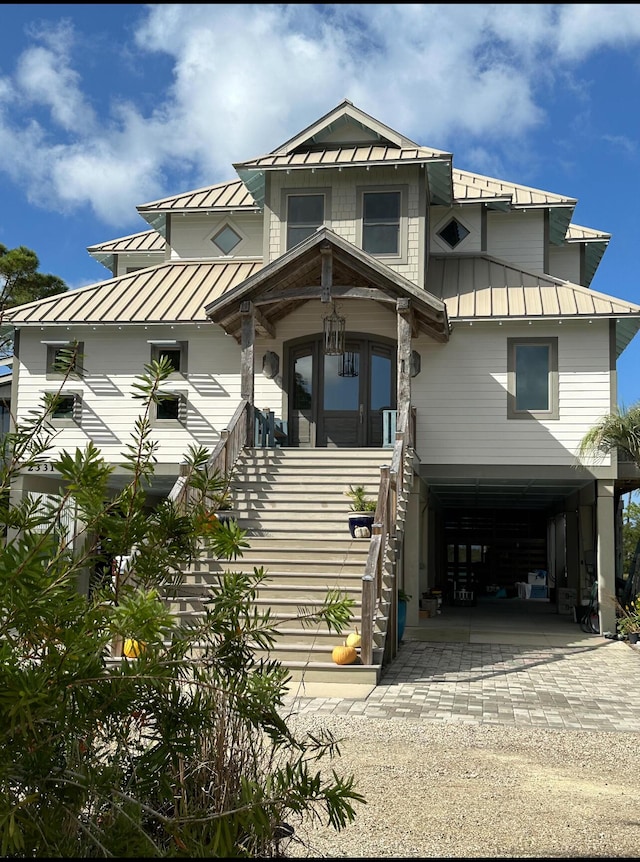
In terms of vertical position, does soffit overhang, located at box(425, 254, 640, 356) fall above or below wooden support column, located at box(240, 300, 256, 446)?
above

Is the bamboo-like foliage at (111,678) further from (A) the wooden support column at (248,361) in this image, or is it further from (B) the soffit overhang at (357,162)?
(B) the soffit overhang at (357,162)

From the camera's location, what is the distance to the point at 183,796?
346cm

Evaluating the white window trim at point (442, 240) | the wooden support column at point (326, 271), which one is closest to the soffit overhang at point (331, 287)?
the wooden support column at point (326, 271)

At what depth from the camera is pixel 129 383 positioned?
16.5 m

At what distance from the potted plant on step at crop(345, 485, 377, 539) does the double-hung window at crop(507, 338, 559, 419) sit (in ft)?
14.5

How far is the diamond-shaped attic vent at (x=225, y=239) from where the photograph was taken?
1886cm

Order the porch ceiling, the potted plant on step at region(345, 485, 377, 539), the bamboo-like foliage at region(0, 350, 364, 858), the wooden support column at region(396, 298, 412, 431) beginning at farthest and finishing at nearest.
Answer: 1. the porch ceiling
2. the wooden support column at region(396, 298, 412, 431)
3. the potted plant on step at region(345, 485, 377, 539)
4. the bamboo-like foliage at region(0, 350, 364, 858)

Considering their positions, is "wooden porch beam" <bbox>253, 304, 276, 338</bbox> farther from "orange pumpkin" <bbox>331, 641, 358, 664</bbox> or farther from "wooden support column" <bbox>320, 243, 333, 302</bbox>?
"orange pumpkin" <bbox>331, 641, 358, 664</bbox>

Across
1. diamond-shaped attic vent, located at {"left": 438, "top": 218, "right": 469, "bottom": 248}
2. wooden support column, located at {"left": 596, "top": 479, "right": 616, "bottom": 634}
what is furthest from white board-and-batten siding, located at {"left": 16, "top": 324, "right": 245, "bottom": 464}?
wooden support column, located at {"left": 596, "top": 479, "right": 616, "bottom": 634}

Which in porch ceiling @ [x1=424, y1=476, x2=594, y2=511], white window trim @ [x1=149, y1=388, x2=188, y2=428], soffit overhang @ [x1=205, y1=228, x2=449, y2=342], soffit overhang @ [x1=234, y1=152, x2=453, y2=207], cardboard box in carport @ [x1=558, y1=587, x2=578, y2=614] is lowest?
cardboard box in carport @ [x1=558, y1=587, x2=578, y2=614]

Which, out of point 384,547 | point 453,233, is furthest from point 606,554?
point 453,233

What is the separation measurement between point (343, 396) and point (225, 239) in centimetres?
506

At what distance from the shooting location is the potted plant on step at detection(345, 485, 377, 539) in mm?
12141

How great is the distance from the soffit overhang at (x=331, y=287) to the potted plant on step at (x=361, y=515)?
11.8ft
